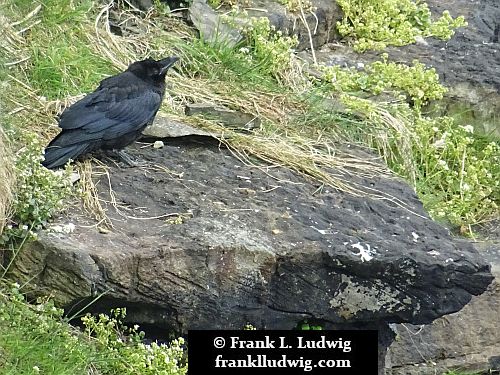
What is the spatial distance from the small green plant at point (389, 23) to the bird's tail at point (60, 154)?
3.23 meters

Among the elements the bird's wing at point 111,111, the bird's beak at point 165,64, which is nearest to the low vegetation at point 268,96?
the bird's wing at point 111,111

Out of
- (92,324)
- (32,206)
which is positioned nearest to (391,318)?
(92,324)

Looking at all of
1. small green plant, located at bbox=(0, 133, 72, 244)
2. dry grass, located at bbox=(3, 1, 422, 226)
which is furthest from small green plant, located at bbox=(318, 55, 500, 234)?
small green plant, located at bbox=(0, 133, 72, 244)

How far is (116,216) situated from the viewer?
4875 mm

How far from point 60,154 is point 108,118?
0.34 metres

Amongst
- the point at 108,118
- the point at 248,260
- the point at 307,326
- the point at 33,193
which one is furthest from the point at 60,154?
the point at 307,326

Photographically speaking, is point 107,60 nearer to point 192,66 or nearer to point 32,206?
point 192,66

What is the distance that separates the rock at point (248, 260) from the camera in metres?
4.54

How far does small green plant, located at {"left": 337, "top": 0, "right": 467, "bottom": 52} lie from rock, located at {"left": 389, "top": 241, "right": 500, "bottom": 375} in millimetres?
2496

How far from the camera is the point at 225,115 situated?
20.4 ft

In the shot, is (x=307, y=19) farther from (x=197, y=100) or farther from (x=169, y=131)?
(x=169, y=131)

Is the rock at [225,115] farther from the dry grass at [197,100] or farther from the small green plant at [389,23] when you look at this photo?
the small green plant at [389,23]

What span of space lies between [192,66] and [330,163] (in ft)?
5.30

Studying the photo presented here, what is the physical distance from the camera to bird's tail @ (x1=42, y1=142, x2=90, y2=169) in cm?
517
